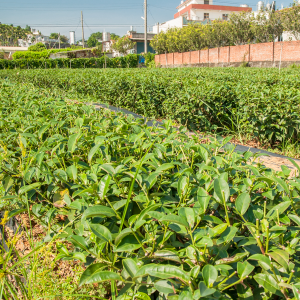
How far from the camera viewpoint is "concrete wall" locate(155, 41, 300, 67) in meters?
22.4

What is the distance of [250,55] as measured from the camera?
26.5 metres

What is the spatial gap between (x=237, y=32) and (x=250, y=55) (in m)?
9.93

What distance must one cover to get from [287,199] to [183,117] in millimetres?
4040

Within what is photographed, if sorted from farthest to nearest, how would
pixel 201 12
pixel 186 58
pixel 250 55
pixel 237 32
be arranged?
pixel 201 12 < pixel 186 58 < pixel 237 32 < pixel 250 55

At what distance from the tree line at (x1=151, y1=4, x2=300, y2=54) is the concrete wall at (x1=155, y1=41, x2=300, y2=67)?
214 inches

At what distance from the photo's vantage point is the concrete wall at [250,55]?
22359mm

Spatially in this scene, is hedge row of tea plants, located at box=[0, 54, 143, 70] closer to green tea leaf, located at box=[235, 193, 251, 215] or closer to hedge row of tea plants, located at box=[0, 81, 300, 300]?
hedge row of tea plants, located at box=[0, 81, 300, 300]

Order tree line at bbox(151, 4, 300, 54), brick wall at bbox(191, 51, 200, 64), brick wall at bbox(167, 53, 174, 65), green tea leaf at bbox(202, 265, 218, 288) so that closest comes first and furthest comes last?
1. green tea leaf at bbox(202, 265, 218, 288)
2. tree line at bbox(151, 4, 300, 54)
3. brick wall at bbox(191, 51, 200, 64)
4. brick wall at bbox(167, 53, 174, 65)

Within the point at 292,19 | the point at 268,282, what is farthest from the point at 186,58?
the point at 268,282

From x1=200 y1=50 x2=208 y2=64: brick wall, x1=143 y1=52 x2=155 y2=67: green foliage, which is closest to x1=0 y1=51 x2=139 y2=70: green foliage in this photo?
x1=143 y1=52 x2=155 y2=67: green foliage

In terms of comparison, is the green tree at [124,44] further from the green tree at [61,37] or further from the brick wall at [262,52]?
the green tree at [61,37]

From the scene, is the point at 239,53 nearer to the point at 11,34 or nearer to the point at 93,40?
the point at 11,34

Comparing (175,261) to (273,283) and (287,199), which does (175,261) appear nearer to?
(273,283)

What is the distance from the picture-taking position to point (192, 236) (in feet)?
2.86
